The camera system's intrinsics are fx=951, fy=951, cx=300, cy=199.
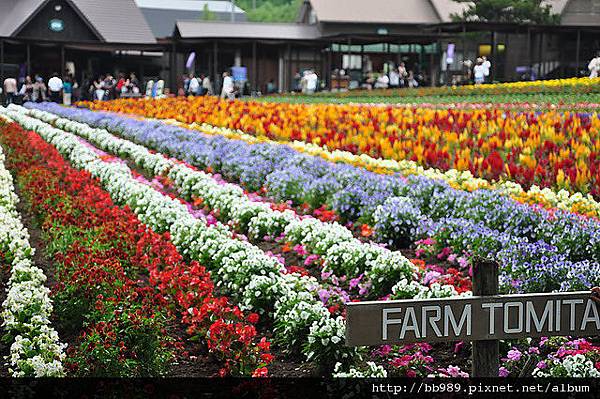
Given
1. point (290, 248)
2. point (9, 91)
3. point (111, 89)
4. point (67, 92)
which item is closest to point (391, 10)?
point (111, 89)

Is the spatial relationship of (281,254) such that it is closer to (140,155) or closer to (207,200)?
(207,200)

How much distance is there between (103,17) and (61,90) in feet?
36.3

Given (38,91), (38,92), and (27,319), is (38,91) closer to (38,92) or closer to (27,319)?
(38,92)

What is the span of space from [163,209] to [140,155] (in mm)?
5572

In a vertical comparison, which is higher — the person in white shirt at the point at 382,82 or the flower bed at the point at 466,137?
the person in white shirt at the point at 382,82

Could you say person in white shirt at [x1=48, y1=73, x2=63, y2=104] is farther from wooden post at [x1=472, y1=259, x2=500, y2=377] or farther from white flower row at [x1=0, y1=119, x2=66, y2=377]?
wooden post at [x1=472, y1=259, x2=500, y2=377]

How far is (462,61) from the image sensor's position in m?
45.7

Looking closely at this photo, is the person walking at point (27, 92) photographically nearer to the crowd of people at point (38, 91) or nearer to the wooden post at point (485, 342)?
the crowd of people at point (38, 91)

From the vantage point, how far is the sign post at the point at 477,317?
2.94 metres

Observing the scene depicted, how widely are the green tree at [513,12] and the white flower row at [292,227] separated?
3398cm

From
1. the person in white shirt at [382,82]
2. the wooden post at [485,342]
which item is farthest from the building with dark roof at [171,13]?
the wooden post at [485,342]

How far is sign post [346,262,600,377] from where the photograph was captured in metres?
2.94

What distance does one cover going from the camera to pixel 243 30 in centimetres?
4784

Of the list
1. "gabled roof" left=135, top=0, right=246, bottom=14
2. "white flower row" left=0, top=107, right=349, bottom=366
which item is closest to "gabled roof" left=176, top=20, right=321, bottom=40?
"gabled roof" left=135, top=0, right=246, bottom=14
